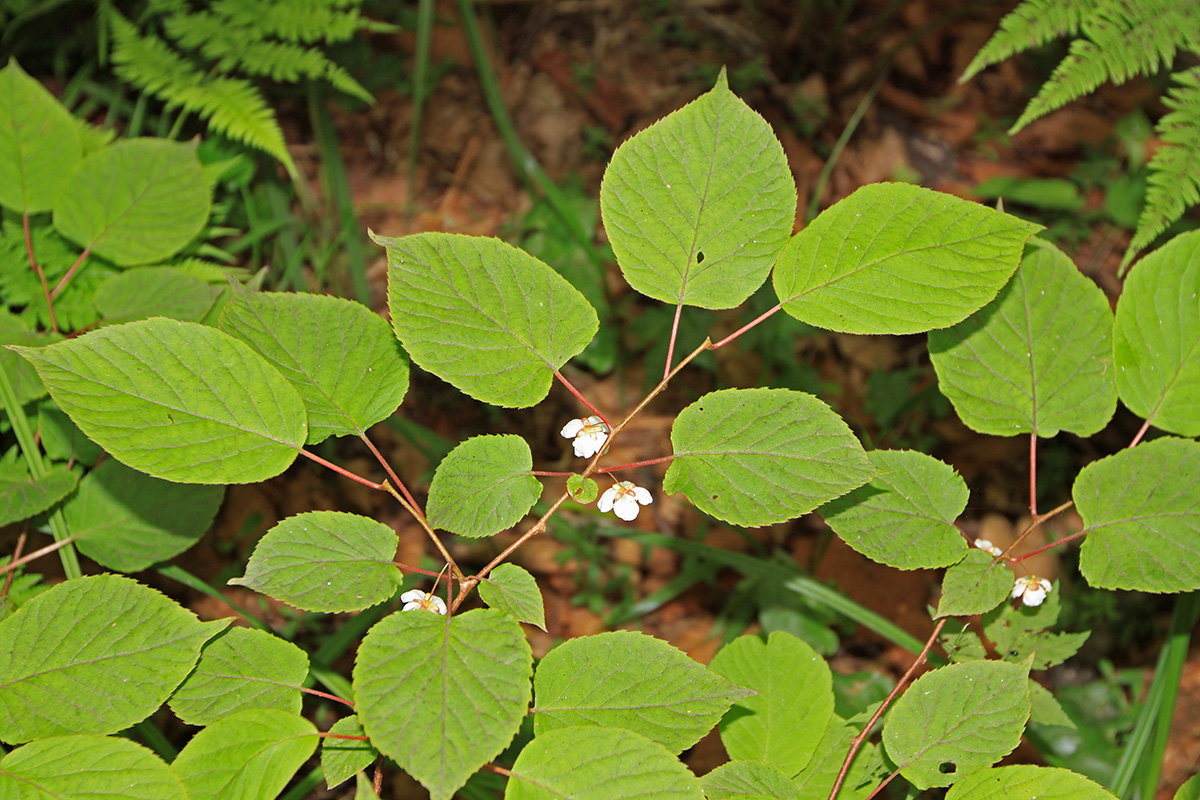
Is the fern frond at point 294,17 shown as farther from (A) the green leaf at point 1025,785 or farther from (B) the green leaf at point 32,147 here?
(A) the green leaf at point 1025,785

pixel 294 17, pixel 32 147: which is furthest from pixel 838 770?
pixel 294 17

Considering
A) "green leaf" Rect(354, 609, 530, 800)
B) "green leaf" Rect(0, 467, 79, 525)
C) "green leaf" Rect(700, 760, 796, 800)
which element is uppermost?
"green leaf" Rect(0, 467, 79, 525)

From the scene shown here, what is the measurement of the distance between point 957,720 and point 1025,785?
83 mm

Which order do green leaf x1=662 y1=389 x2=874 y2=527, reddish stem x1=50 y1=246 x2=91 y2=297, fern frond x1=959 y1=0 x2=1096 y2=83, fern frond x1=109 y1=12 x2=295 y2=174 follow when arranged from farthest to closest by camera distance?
fern frond x1=109 y1=12 x2=295 y2=174 → fern frond x1=959 y1=0 x2=1096 y2=83 → reddish stem x1=50 y1=246 x2=91 y2=297 → green leaf x1=662 y1=389 x2=874 y2=527

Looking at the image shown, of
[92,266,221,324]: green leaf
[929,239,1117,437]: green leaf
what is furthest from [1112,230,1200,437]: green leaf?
[92,266,221,324]: green leaf

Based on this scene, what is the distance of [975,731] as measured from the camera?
0.85 metres

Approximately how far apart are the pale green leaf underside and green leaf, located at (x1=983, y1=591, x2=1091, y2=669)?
141cm

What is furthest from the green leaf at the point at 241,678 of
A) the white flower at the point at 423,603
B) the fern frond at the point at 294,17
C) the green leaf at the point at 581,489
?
the fern frond at the point at 294,17

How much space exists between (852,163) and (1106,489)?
6.84ft

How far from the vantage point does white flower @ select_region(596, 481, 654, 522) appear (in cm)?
86

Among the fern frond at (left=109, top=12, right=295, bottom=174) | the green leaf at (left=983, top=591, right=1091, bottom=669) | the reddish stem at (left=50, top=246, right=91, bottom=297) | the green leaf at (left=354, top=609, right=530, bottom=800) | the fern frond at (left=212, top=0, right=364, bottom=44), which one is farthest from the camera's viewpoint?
the fern frond at (left=212, top=0, right=364, bottom=44)

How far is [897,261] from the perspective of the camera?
2.87 feet

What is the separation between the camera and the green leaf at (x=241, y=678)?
2.78 feet

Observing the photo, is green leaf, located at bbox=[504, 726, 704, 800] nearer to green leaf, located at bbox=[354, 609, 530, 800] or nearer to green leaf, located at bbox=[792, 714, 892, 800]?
green leaf, located at bbox=[354, 609, 530, 800]
